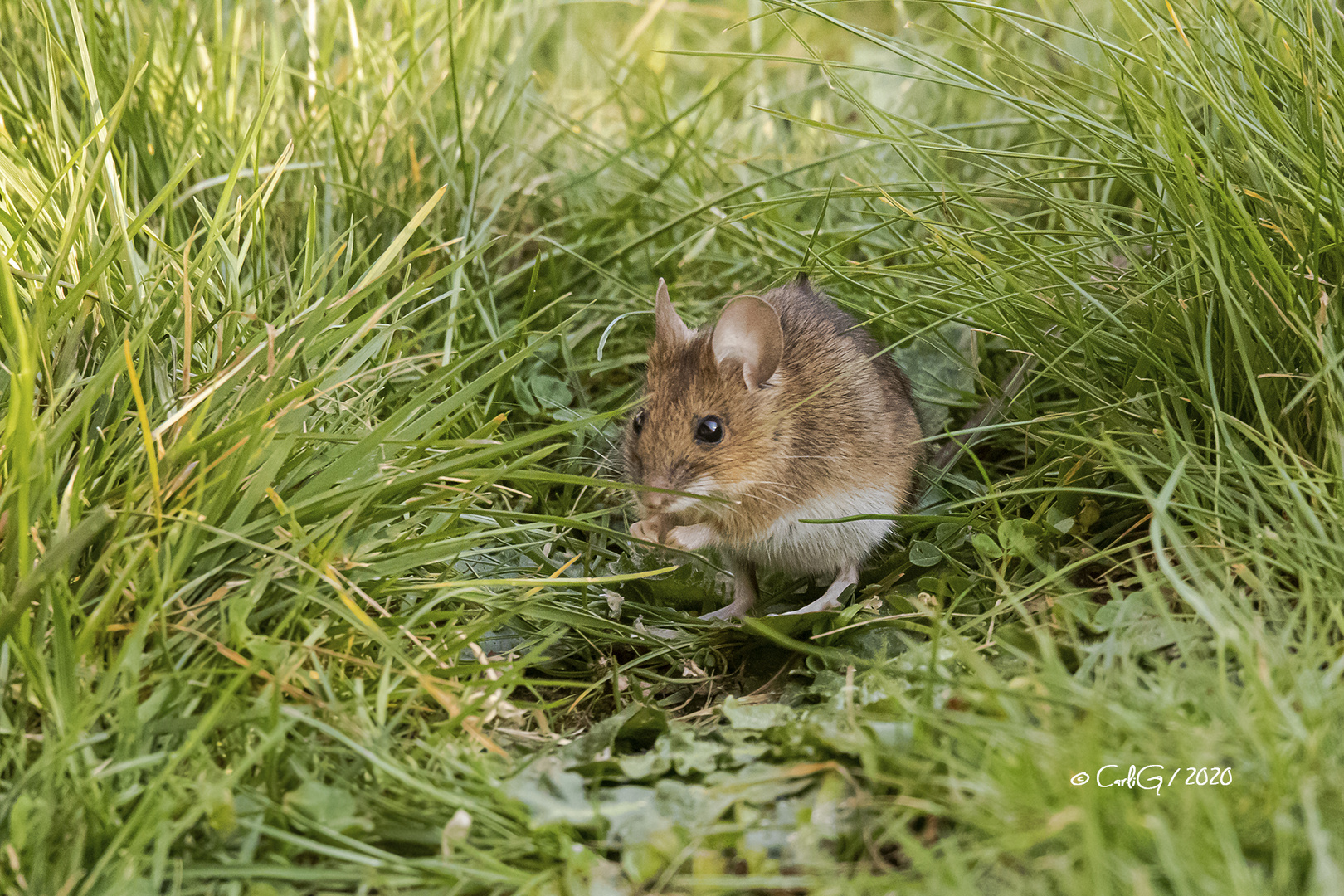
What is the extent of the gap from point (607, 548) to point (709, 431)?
0.69 meters

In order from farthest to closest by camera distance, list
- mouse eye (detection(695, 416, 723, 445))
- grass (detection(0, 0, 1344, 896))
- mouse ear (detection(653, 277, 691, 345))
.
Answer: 1. mouse ear (detection(653, 277, 691, 345))
2. mouse eye (detection(695, 416, 723, 445))
3. grass (detection(0, 0, 1344, 896))

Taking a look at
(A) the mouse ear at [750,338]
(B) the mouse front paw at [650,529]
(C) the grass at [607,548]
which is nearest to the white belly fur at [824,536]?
(C) the grass at [607,548]

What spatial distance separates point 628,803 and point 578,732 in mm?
563

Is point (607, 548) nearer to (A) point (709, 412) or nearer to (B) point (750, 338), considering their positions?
(A) point (709, 412)

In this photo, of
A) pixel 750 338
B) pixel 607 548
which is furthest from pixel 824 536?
pixel 607 548

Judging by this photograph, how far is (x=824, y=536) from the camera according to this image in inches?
149

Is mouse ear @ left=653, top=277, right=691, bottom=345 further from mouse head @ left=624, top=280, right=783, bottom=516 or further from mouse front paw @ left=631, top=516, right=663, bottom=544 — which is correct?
mouse front paw @ left=631, top=516, right=663, bottom=544

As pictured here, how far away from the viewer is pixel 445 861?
2221 millimetres

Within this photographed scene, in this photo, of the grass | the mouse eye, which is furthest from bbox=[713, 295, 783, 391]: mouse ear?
the grass

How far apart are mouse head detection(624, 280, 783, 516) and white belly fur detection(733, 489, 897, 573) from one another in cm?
23

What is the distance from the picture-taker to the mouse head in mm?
3654

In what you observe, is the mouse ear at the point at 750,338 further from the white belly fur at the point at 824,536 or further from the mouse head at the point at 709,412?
the white belly fur at the point at 824,536

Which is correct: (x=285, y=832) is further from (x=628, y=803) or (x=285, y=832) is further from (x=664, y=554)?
(x=664, y=554)

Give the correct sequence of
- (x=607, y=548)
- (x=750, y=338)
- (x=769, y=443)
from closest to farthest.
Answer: (x=750, y=338) < (x=769, y=443) < (x=607, y=548)
